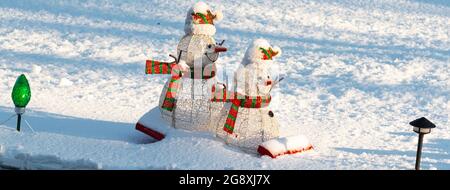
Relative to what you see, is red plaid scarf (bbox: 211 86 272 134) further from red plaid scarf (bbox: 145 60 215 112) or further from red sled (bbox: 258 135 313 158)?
red plaid scarf (bbox: 145 60 215 112)

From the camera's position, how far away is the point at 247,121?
30.7 feet

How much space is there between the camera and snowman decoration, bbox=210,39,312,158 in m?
9.16

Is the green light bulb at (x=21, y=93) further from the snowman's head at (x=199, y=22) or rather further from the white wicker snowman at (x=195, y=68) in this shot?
the snowman's head at (x=199, y=22)

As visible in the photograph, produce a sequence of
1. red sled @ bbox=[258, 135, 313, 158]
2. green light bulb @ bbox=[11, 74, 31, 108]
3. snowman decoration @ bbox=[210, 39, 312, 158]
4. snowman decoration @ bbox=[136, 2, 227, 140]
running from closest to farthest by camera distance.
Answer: red sled @ bbox=[258, 135, 313, 158] → snowman decoration @ bbox=[210, 39, 312, 158] → green light bulb @ bbox=[11, 74, 31, 108] → snowman decoration @ bbox=[136, 2, 227, 140]

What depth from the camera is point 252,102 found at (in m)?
9.26

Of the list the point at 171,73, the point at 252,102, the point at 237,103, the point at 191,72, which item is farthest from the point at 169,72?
the point at 252,102

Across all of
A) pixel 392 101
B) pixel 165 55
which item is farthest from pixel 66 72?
pixel 392 101

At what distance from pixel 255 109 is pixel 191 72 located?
982 millimetres

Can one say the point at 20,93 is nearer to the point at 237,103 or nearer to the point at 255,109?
the point at 237,103

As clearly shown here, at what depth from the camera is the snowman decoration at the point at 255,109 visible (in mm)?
9164

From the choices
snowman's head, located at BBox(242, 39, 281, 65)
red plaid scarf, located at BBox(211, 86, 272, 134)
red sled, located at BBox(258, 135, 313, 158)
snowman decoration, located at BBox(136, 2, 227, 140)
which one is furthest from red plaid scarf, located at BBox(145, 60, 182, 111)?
red sled, located at BBox(258, 135, 313, 158)

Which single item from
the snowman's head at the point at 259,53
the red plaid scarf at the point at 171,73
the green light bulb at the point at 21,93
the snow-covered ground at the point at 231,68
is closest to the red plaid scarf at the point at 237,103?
the snow-covered ground at the point at 231,68

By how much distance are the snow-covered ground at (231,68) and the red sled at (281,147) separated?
117mm

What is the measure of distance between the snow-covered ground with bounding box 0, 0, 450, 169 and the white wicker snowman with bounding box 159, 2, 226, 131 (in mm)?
264
